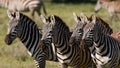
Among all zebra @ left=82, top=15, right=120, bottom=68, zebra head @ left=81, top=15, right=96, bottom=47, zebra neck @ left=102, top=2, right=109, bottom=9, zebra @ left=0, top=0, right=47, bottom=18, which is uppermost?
zebra head @ left=81, top=15, right=96, bottom=47

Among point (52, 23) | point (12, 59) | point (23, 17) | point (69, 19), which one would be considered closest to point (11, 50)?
point (12, 59)

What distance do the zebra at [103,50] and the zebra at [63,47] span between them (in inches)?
19.2

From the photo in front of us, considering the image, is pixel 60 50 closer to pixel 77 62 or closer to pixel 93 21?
pixel 77 62

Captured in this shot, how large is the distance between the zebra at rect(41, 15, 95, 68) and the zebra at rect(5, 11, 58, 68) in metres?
0.41

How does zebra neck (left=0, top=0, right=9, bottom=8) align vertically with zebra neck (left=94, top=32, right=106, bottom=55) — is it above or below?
below

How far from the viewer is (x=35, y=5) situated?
77.5ft

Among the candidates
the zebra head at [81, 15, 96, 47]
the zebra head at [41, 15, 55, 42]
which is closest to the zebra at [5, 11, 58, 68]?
the zebra head at [41, 15, 55, 42]

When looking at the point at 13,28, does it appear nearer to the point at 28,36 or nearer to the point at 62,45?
the point at 28,36

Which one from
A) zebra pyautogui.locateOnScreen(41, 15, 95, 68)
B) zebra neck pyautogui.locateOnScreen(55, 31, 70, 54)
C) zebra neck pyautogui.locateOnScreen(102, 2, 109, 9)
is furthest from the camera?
zebra neck pyautogui.locateOnScreen(102, 2, 109, 9)

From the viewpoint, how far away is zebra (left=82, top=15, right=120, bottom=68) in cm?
966

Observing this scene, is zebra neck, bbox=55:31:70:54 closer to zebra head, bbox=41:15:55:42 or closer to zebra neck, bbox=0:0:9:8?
zebra head, bbox=41:15:55:42

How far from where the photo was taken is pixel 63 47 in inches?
406

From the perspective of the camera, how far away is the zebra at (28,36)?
10.6 meters

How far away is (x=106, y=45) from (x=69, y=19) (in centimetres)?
1248
